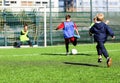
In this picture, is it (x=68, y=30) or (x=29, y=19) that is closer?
(x=68, y=30)

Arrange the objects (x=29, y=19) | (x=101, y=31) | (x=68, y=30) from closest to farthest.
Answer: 1. (x=101, y=31)
2. (x=68, y=30)
3. (x=29, y=19)

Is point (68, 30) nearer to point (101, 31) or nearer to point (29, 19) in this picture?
point (101, 31)

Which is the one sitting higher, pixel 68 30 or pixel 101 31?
pixel 101 31

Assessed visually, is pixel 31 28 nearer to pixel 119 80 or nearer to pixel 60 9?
pixel 60 9

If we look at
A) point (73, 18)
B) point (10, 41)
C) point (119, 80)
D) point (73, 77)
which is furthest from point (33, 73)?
point (73, 18)

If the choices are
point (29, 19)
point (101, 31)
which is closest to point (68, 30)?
point (101, 31)

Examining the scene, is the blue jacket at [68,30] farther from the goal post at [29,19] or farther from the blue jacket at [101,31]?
the goal post at [29,19]

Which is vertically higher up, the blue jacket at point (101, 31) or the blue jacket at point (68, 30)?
the blue jacket at point (101, 31)

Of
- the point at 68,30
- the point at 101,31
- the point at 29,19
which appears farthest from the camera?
the point at 29,19

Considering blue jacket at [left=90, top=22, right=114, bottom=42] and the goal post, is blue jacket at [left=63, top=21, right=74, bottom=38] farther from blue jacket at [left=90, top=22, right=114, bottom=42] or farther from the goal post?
the goal post

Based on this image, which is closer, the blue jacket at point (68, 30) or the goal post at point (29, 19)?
the blue jacket at point (68, 30)

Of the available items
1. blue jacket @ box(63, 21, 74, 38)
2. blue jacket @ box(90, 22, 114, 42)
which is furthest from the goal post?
blue jacket @ box(90, 22, 114, 42)

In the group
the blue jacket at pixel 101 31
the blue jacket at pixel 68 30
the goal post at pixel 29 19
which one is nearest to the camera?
the blue jacket at pixel 101 31

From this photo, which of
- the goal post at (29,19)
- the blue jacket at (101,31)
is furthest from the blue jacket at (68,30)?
the goal post at (29,19)
